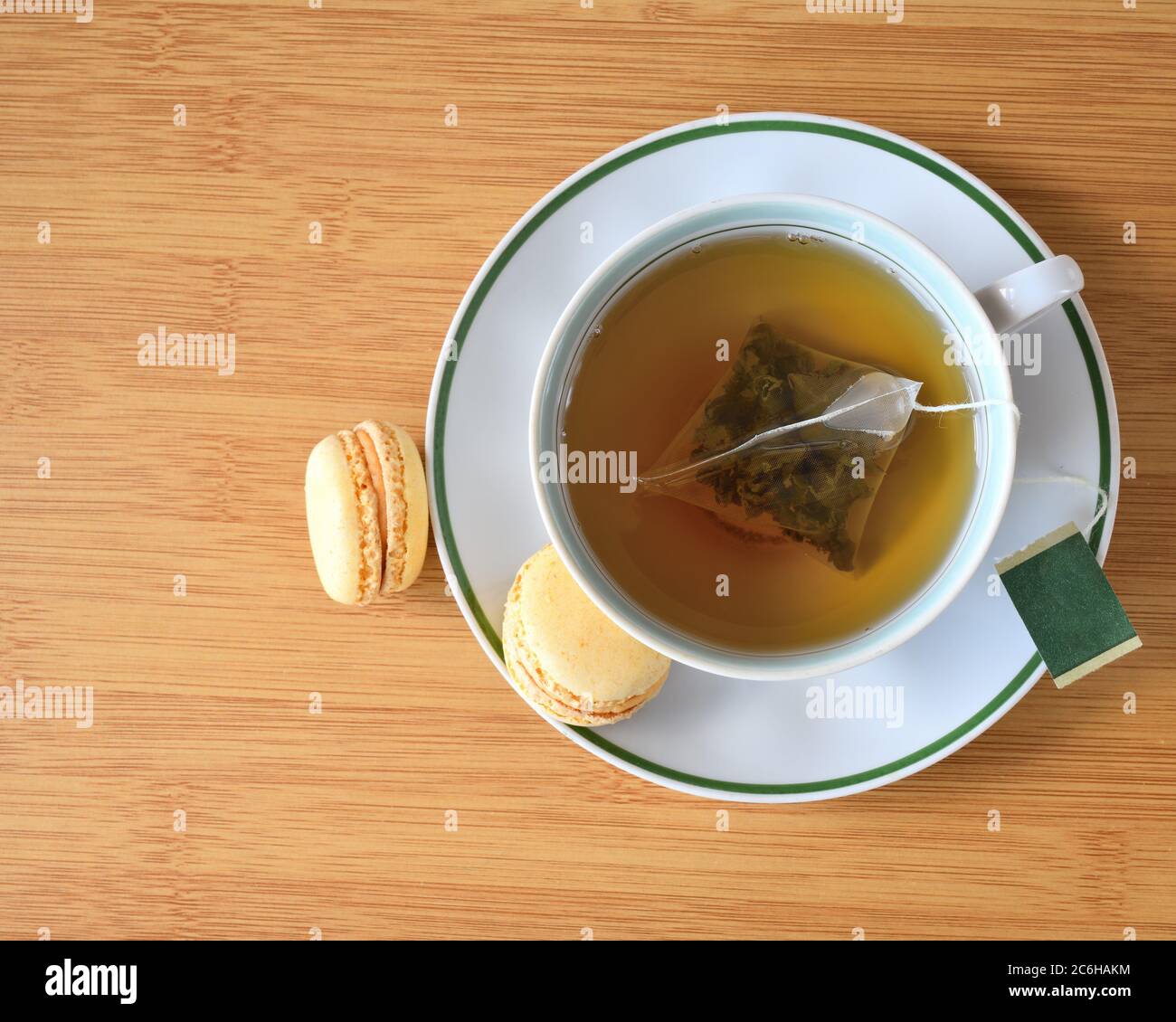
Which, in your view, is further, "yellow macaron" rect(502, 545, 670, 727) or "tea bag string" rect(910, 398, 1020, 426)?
"yellow macaron" rect(502, 545, 670, 727)

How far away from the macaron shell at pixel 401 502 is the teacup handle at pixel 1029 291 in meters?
0.59

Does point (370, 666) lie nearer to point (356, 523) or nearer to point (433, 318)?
point (356, 523)

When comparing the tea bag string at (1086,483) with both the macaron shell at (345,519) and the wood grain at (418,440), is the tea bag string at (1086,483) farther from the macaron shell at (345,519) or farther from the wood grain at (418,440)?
the macaron shell at (345,519)

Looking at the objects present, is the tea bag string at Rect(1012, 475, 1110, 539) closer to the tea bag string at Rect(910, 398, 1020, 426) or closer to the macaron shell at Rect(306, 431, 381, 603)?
the tea bag string at Rect(910, 398, 1020, 426)

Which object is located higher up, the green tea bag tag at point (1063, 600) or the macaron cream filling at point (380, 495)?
the macaron cream filling at point (380, 495)

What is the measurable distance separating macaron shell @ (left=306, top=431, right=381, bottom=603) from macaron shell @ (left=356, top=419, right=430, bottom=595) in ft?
0.05

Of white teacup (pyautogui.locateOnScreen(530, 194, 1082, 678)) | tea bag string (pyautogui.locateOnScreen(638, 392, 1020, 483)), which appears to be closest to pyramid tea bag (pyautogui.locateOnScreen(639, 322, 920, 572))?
tea bag string (pyautogui.locateOnScreen(638, 392, 1020, 483))

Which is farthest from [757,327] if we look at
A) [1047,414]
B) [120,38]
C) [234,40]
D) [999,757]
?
[120,38]

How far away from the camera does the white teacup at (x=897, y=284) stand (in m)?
0.81

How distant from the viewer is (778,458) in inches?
38.9

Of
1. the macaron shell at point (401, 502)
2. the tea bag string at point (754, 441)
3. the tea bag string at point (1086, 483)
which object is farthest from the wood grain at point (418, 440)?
the tea bag string at point (754, 441)

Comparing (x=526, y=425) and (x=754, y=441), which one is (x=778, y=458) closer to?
(x=754, y=441)

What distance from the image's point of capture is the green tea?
0.93 meters
